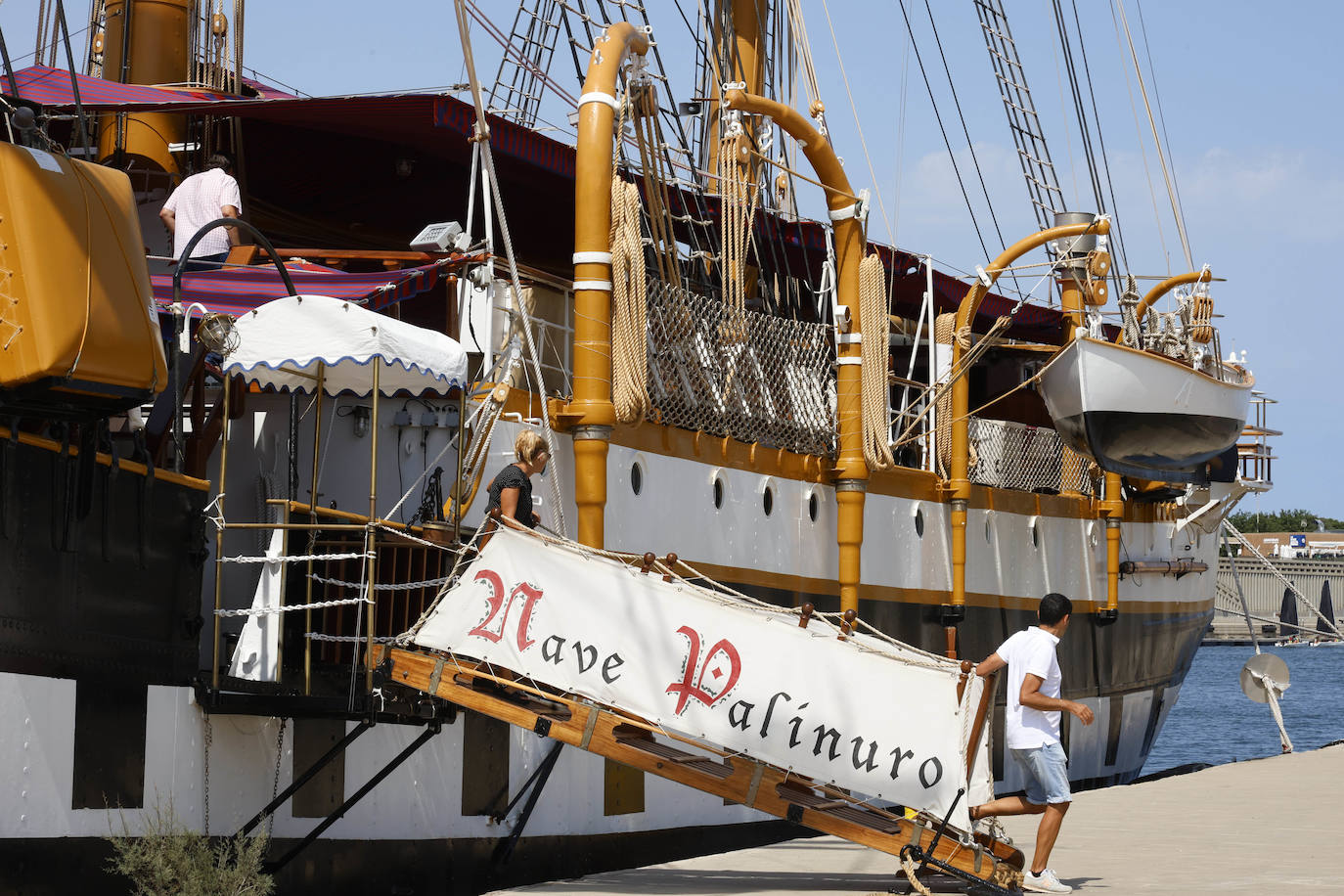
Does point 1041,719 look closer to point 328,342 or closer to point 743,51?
point 328,342

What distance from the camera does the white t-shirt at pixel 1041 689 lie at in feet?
26.3

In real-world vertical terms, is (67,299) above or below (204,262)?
below

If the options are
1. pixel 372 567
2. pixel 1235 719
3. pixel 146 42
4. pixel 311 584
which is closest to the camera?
pixel 372 567

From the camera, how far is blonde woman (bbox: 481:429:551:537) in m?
8.71

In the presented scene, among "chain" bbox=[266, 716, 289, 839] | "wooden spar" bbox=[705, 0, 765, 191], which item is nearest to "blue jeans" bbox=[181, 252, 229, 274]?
"chain" bbox=[266, 716, 289, 839]

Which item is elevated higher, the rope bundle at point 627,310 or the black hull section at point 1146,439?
the rope bundle at point 627,310

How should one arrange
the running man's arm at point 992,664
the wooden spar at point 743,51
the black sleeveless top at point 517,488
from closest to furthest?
the running man's arm at point 992,664 → the black sleeveless top at point 517,488 → the wooden spar at point 743,51

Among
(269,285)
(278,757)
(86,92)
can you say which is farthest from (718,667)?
(86,92)

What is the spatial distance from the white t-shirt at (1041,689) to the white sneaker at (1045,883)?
0.59 meters

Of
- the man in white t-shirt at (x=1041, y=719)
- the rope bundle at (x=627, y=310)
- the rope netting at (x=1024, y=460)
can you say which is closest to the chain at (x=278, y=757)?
the rope bundle at (x=627, y=310)

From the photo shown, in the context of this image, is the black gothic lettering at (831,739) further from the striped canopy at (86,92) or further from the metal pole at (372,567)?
the striped canopy at (86,92)

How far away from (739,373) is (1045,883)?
533cm

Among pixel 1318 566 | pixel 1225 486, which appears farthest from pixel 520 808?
pixel 1318 566

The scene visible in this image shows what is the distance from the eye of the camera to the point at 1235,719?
43.3 m
